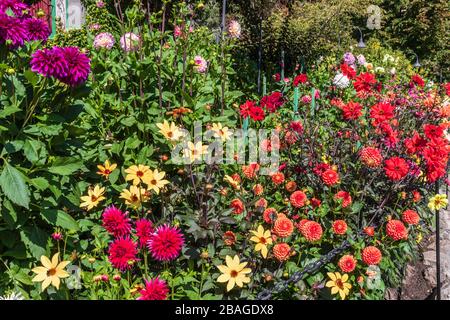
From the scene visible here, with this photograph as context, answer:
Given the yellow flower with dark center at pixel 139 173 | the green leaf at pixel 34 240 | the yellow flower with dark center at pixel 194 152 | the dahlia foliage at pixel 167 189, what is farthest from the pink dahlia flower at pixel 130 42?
the green leaf at pixel 34 240

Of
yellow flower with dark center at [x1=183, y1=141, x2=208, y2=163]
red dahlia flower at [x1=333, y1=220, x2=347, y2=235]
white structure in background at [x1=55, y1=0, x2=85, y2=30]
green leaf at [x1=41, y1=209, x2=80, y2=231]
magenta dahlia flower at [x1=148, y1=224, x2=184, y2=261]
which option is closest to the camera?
magenta dahlia flower at [x1=148, y1=224, x2=184, y2=261]

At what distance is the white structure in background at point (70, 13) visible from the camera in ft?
24.3

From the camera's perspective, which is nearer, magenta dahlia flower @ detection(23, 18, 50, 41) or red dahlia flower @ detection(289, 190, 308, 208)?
magenta dahlia flower @ detection(23, 18, 50, 41)

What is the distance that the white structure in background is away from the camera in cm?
740

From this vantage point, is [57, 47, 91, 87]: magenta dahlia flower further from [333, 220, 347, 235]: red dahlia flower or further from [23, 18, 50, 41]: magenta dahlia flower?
[333, 220, 347, 235]: red dahlia flower

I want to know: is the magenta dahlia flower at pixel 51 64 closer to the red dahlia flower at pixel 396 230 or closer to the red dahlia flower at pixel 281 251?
the red dahlia flower at pixel 281 251

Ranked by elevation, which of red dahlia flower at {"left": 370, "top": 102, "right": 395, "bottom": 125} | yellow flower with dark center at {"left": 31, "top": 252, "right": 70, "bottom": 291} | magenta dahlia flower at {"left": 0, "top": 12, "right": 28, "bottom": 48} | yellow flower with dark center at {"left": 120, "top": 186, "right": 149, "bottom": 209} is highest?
magenta dahlia flower at {"left": 0, "top": 12, "right": 28, "bottom": 48}

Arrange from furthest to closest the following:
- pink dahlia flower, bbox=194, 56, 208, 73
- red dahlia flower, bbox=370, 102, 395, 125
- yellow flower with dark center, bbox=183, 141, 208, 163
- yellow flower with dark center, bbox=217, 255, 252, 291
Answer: pink dahlia flower, bbox=194, 56, 208, 73
red dahlia flower, bbox=370, 102, 395, 125
yellow flower with dark center, bbox=183, 141, 208, 163
yellow flower with dark center, bbox=217, 255, 252, 291

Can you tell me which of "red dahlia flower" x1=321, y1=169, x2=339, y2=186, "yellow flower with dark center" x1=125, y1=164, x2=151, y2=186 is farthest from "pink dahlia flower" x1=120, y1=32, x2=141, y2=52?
"red dahlia flower" x1=321, y1=169, x2=339, y2=186

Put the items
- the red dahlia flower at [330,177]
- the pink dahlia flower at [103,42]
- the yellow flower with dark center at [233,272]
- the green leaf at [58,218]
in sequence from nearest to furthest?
Answer: the yellow flower with dark center at [233,272]
the green leaf at [58,218]
the red dahlia flower at [330,177]
the pink dahlia flower at [103,42]

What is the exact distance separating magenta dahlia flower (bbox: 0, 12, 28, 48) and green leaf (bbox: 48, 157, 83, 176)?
43 cm

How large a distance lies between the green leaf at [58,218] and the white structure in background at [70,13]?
6.35 meters

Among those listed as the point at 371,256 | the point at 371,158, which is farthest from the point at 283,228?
the point at 371,158

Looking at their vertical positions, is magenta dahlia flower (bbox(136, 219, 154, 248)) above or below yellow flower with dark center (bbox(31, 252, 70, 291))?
above
